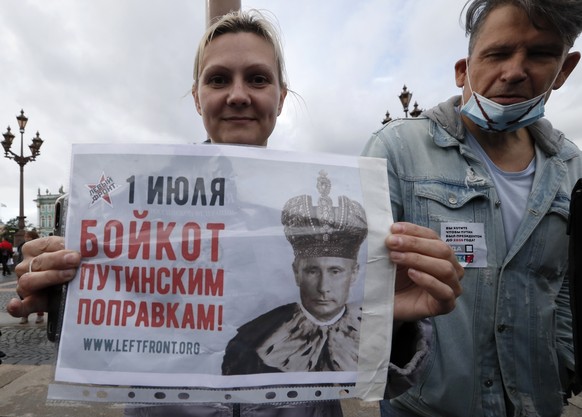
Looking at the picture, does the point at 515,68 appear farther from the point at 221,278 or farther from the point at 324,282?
the point at 221,278

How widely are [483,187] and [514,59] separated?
0.54m

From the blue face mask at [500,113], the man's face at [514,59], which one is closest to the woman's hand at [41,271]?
the blue face mask at [500,113]

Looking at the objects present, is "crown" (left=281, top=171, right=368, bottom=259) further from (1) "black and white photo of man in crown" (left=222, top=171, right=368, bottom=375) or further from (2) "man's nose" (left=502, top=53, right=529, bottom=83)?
(2) "man's nose" (left=502, top=53, right=529, bottom=83)

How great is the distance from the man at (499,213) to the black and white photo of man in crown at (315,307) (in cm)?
53

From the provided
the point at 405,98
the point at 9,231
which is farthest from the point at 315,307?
the point at 9,231

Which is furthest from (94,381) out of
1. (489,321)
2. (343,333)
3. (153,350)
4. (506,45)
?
(506,45)

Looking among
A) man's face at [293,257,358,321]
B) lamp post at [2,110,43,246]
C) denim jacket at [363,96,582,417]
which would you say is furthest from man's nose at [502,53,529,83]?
lamp post at [2,110,43,246]

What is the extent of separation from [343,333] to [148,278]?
1.92 feet

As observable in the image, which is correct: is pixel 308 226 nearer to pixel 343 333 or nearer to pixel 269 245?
pixel 269 245

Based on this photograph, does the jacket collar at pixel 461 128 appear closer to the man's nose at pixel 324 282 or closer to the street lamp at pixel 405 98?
the man's nose at pixel 324 282

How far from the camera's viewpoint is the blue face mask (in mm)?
1508

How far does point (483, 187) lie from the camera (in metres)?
1.44

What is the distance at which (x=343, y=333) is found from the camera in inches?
40.8

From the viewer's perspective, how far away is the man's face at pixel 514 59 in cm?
141
